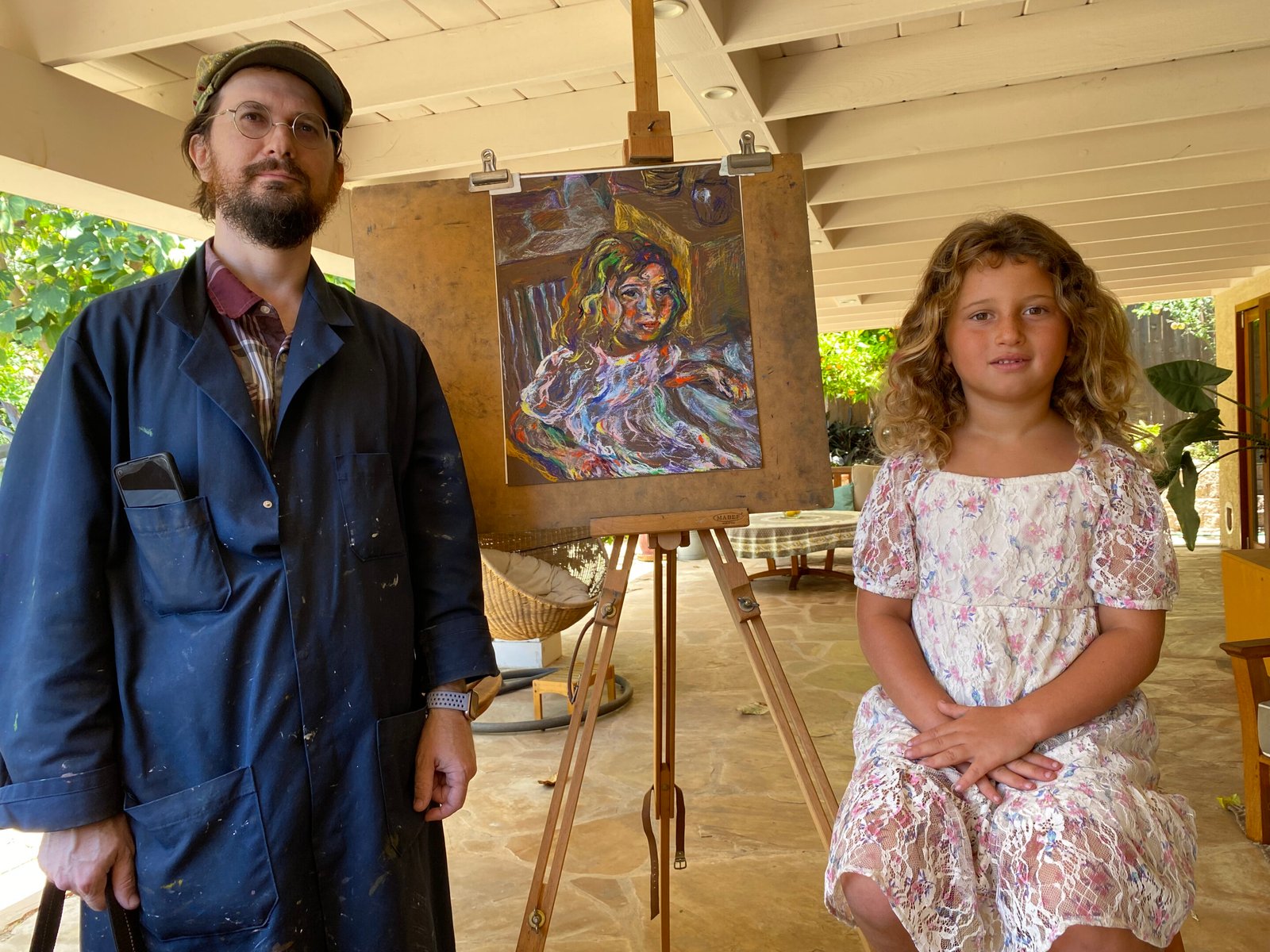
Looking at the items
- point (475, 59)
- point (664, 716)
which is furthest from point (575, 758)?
point (475, 59)

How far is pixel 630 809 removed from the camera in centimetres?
333

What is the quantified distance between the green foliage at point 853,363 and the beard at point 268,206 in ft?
39.5

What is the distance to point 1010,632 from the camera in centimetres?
160

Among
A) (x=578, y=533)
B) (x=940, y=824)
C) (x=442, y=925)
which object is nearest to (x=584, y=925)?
(x=442, y=925)

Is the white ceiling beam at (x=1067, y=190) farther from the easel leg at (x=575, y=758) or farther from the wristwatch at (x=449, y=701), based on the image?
the wristwatch at (x=449, y=701)

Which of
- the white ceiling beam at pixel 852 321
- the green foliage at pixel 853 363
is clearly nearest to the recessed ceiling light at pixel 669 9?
the white ceiling beam at pixel 852 321

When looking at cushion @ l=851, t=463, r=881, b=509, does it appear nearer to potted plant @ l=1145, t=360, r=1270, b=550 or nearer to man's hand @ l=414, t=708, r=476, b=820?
potted plant @ l=1145, t=360, r=1270, b=550

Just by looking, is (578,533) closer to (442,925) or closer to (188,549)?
(442,925)

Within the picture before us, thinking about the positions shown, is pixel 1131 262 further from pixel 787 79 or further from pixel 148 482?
pixel 148 482

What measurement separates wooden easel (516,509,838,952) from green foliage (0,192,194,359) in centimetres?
271

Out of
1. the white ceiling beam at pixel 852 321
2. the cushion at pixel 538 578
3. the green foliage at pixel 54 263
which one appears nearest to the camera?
the green foliage at pixel 54 263

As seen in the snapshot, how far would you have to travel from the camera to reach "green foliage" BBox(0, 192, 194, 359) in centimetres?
370

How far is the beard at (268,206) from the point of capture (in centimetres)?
147

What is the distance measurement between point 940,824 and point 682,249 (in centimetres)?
130
